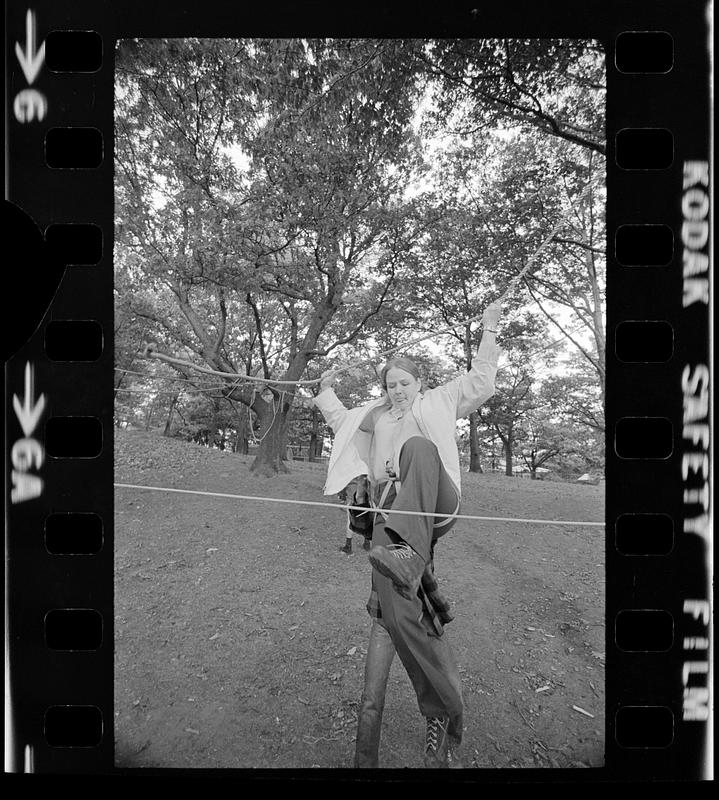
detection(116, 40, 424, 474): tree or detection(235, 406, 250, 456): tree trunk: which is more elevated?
detection(116, 40, 424, 474): tree

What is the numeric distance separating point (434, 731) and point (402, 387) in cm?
160

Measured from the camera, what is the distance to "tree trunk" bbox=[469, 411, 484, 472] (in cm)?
168

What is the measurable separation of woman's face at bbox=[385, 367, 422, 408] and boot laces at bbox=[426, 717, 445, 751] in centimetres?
146

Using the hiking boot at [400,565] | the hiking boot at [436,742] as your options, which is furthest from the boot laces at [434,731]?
the hiking boot at [400,565]

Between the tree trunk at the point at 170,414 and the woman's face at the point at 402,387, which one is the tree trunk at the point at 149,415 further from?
the woman's face at the point at 402,387

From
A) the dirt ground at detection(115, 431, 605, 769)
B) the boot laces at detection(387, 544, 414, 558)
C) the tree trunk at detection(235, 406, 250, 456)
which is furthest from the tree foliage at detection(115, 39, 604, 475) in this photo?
the boot laces at detection(387, 544, 414, 558)

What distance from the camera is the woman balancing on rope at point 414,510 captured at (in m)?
1.21

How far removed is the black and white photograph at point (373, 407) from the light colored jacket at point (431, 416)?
12 millimetres

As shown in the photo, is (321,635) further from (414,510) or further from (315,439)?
(315,439)
